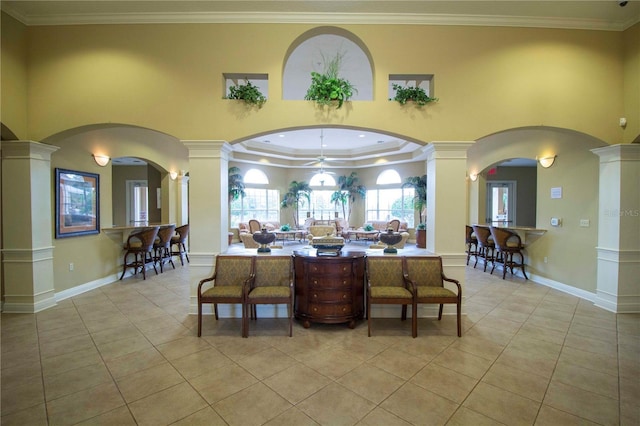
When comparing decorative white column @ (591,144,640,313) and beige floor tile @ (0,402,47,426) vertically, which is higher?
decorative white column @ (591,144,640,313)

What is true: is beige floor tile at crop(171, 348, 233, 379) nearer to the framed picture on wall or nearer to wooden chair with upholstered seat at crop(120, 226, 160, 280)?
the framed picture on wall

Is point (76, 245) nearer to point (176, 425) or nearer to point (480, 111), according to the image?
point (176, 425)

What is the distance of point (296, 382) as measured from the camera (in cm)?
246

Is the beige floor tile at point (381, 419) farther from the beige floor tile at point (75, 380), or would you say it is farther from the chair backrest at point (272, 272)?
the beige floor tile at point (75, 380)

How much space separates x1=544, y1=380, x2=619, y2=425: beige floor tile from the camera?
6.79ft

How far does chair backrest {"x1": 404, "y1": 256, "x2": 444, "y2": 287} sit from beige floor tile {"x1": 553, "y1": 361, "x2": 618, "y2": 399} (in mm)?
1352

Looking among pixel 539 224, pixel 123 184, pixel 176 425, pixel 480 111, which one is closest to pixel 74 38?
pixel 176 425

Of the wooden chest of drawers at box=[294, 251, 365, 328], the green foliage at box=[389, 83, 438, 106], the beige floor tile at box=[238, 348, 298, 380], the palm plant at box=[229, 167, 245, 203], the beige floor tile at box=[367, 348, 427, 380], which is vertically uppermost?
the green foliage at box=[389, 83, 438, 106]

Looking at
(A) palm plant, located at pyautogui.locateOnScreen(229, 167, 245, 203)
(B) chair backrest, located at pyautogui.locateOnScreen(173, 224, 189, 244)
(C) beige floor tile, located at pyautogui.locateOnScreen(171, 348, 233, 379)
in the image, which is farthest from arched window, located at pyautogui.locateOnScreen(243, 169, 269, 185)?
(C) beige floor tile, located at pyautogui.locateOnScreen(171, 348, 233, 379)

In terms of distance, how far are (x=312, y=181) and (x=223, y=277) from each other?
30.1ft

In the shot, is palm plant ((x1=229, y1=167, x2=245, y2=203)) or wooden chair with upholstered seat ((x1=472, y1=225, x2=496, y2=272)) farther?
palm plant ((x1=229, y1=167, x2=245, y2=203))

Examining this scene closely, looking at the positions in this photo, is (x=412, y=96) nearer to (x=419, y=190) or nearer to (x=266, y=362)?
(x=266, y=362)

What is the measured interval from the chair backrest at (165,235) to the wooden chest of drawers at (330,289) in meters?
4.53

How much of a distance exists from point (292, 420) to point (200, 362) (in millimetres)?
1232
